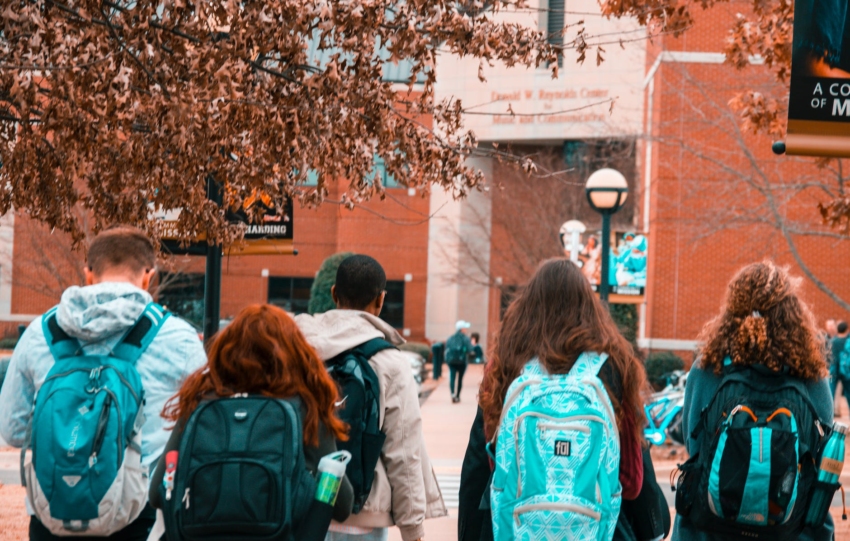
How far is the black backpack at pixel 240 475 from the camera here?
339 centimetres

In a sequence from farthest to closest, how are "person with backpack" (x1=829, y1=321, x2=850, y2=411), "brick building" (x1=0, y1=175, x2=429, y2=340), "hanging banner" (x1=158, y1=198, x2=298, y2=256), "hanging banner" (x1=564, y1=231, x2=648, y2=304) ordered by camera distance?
"brick building" (x1=0, y1=175, x2=429, y2=340), "hanging banner" (x1=564, y1=231, x2=648, y2=304), "person with backpack" (x1=829, y1=321, x2=850, y2=411), "hanging banner" (x1=158, y1=198, x2=298, y2=256)

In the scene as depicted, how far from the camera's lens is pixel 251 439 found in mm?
3461

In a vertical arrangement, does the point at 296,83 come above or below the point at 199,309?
above

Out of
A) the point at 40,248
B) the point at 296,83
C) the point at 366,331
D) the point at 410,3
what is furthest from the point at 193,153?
the point at 40,248

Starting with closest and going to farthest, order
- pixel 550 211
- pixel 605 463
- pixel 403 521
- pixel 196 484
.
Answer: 1. pixel 196 484
2. pixel 605 463
3. pixel 403 521
4. pixel 550 211

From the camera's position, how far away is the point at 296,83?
698cm

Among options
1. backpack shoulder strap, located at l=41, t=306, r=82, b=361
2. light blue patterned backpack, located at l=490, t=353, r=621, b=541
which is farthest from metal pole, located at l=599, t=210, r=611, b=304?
backpack shoulder strap, located at l=41, t=306, r=82, b=361

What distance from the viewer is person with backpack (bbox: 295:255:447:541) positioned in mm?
4465

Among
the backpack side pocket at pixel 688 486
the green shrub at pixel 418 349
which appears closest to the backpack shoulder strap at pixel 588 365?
the backpack side pocket at pixel 688 486

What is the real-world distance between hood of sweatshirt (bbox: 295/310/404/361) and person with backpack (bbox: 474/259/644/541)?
2.32 feet

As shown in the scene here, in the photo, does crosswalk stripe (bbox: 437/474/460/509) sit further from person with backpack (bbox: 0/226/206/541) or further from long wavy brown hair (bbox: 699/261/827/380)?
person with backpack (bbox: 0/226/206/541)

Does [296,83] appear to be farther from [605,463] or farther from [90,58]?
[605,463]

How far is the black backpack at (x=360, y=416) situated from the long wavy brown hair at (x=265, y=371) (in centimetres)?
65

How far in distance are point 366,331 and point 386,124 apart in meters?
2.70
